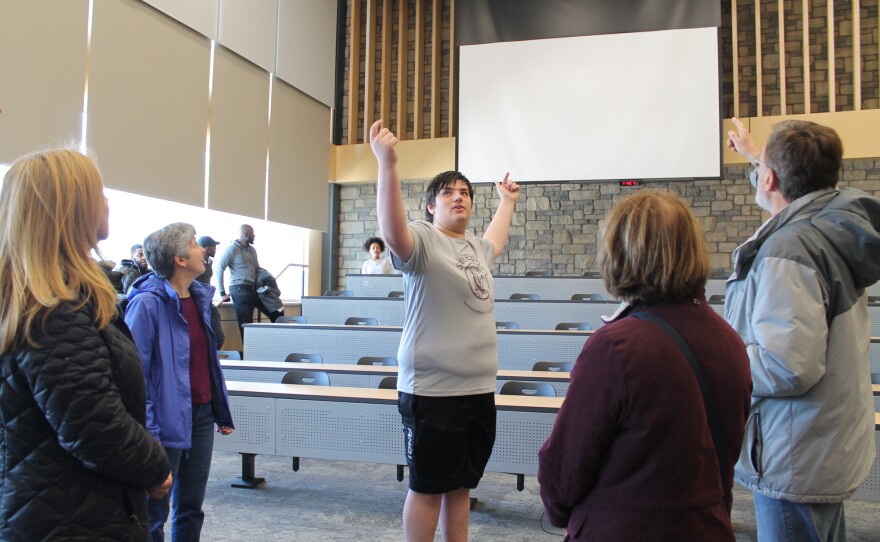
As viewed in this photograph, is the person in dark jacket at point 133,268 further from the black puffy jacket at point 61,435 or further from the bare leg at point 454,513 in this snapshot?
the black puffy jacket at point 61,435

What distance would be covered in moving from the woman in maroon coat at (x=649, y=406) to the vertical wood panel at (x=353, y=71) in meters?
10.4

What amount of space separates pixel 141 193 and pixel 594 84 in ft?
20.7

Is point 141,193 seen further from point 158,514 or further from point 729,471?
point 729,471

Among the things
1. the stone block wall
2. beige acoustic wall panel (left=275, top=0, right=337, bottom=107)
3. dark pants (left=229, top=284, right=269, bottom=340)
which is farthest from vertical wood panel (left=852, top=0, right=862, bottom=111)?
dark pants (left=229, top=284, right=269, bottom=340)

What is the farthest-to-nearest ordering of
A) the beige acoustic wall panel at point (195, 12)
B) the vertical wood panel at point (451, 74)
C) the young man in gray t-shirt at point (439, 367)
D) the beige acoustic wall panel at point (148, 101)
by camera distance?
the vertical wood panel at point (451, 74), the beige acoustic wall panel at point (195, 12), the beige acoustic wall panel at point (148, 101), the young man in gray t-shirt at point (439, 367)

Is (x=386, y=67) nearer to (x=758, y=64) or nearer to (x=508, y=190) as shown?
(x=758, y=64)

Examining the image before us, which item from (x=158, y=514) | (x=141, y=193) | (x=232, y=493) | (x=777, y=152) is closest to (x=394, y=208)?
(x=777, y=152)

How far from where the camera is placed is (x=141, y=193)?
6.87 m

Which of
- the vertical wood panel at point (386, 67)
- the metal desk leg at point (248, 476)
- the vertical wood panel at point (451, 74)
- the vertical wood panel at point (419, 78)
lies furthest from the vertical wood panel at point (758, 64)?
the metal desk leg at point (248, 476)

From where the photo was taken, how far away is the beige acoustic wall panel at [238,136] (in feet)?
26.5

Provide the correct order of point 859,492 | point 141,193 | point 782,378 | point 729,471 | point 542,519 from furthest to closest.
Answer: point 141,193 → point 542,519 → point 859,492 → point 782,378 → point 729,471

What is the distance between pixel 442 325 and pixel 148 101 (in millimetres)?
6329

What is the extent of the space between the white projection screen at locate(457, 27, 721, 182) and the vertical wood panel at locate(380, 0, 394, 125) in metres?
1.81

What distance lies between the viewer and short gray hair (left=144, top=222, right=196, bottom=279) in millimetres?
2234
